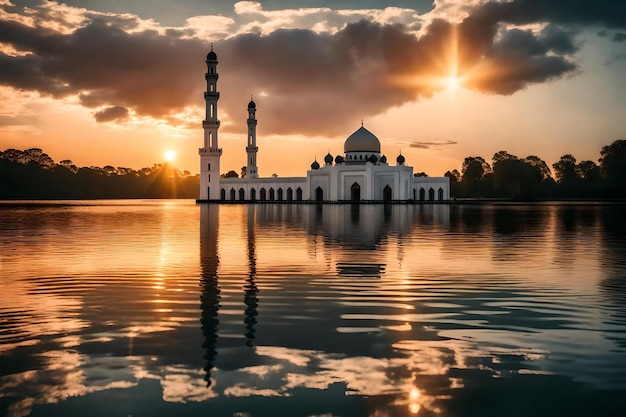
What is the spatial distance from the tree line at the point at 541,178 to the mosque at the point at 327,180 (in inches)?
1029

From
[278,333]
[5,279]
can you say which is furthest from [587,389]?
[5,279]

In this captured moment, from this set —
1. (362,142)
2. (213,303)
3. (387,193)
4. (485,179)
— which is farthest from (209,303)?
(485,179)

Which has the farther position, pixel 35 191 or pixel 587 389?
pixel 35 191

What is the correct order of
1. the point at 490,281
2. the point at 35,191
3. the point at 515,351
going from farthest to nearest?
the point at 35,191 < the point at 490,281 < the point at 515,351

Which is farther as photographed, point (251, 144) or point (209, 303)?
point (251, 144)

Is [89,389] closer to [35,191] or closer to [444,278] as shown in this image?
[444,278]

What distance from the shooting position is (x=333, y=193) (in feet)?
309

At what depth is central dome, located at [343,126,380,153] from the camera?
317 feet

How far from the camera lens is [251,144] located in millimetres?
104188

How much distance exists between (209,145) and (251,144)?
8.46 m

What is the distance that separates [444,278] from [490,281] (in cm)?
92

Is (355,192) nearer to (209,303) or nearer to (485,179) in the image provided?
(485,179)

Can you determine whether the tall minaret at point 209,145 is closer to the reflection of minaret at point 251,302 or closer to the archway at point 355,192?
the archway at point 355,192

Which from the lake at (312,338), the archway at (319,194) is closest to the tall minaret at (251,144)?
the archway at (319,194)
